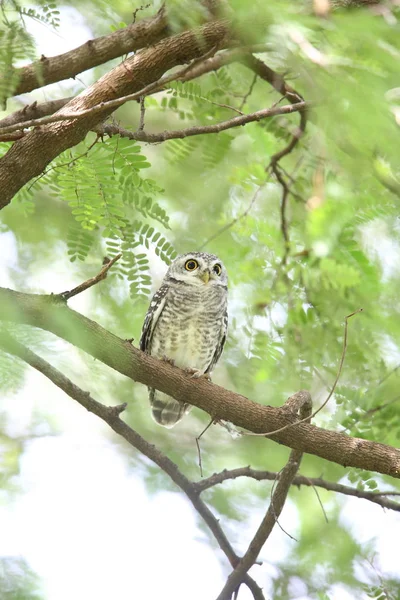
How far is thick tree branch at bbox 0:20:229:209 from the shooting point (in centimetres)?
268

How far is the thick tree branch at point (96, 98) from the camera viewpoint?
8.80ft

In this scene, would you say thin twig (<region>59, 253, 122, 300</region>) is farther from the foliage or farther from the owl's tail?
the owl's tail

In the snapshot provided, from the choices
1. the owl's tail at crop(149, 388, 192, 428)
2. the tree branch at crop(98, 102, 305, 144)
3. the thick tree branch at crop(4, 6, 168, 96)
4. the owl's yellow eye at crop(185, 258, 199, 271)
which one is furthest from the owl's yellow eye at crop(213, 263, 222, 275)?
the thick tree branch at crop(4, 6, 168, 96)

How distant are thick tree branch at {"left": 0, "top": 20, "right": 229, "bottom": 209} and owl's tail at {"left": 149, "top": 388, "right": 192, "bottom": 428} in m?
2.21

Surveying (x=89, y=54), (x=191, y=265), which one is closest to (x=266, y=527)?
(x=191, y=265)

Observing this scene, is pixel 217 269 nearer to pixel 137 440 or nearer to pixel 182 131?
pixel 137 440

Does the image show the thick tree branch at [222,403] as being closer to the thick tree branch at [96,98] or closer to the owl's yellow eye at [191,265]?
the thick tree branch at [96,98]

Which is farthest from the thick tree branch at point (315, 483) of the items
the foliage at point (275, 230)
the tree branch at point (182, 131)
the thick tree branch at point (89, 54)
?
the thick tree branch at point (89, 54)

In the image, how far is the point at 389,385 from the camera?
3.73 m

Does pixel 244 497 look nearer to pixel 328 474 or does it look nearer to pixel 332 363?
pixel 328 474

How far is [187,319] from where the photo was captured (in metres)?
4.70

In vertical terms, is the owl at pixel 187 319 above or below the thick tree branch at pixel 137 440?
above

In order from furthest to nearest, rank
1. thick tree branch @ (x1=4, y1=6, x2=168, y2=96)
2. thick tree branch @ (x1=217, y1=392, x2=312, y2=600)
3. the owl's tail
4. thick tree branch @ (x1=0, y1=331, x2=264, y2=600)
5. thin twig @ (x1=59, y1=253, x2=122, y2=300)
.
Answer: the owl's tail → thick tree branch @ (x1=217, y1=392, x2=312, y2=600) → thick tree branch @ (x1=0, y1=331, x2=264, y2=600) → thick tree branch @ (x1=4, y1=6, x2=168, y2=96) → thin twig @ (x1=59, y1=253, x2=122, y2=300)

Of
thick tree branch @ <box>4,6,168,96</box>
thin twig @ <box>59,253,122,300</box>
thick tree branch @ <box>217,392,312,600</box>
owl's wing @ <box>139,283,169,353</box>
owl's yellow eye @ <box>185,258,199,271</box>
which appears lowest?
thick tree branch @ <box>217,392,312,600</box>
